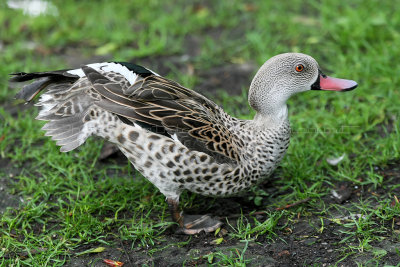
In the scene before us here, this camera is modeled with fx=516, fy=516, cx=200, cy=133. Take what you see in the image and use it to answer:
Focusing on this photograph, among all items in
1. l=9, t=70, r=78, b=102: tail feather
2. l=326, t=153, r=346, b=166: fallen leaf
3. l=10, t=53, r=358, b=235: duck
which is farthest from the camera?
l=326, t=153, r=346, b=166: fallen leaf

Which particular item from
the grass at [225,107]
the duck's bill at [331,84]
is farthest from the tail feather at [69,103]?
the duck's bill at [331,84]

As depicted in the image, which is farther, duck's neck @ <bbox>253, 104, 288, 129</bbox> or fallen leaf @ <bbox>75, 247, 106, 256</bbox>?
duck's neck @ <bbox>253, 104, 288, 129</bbox>

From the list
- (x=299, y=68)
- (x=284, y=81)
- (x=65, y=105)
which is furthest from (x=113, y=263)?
(x=299, y=68)

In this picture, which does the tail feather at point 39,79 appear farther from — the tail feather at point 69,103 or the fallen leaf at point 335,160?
the fallen leaf at point 335,160

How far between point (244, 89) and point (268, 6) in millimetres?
1813

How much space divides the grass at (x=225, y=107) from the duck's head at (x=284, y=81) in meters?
0.73

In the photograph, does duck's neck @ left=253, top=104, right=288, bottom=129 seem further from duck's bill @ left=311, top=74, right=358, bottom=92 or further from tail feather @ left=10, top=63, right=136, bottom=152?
tail feather @ left=10, top=63, right=136, bottom=152

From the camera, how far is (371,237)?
129 inches

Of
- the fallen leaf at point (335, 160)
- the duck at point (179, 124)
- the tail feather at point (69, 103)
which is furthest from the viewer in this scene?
the fallen leaf at point (335, 160)

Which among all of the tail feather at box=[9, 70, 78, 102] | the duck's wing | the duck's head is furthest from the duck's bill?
the tail feather at box=[9, 70, 78, 102]

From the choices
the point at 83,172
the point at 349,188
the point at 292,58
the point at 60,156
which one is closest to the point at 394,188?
the point at 349,188

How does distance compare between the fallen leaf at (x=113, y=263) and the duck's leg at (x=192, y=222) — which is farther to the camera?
the duck's leg at (x=192, y=222)

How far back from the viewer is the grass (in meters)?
3.53

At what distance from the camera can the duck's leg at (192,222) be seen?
A: 11.7 feet
